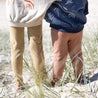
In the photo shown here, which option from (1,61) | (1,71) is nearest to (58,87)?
(1,71)

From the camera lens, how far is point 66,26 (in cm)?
147

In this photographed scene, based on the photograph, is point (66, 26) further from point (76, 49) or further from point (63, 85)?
point (63, 85)

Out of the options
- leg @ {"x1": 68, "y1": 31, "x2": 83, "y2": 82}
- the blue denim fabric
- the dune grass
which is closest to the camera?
the dune grass

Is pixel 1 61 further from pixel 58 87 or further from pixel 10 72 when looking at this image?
pixel 58 87

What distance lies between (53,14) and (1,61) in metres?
1.11

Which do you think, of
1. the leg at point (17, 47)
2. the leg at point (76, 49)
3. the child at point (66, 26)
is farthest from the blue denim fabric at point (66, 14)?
the leg at point (17, 47)

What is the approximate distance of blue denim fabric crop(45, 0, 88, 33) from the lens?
4.71 ft

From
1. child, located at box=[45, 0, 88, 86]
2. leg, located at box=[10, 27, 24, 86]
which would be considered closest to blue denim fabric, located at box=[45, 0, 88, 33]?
child, located at box=[45, 0, 88, 86]

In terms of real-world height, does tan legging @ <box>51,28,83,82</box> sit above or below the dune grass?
above

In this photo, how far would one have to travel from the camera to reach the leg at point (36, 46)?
5.00ft

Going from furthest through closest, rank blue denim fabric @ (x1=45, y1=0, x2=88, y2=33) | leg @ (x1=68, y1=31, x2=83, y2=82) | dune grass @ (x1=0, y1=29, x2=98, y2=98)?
leg @ (x1=68, y1=31, x2=83, y2=82), blue denim fabric @ (x1=45, y1=0, x2=88, y2=33), dune grass @ (x1=0, y1=29, x2=98, y2=98)

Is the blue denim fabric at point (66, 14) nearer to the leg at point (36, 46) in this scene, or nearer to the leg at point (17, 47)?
the leg at point (36, 46)

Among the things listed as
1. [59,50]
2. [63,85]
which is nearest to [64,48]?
[59,50]

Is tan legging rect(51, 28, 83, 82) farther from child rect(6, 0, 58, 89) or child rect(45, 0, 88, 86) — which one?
child rect(6, 0, 58, 89)
